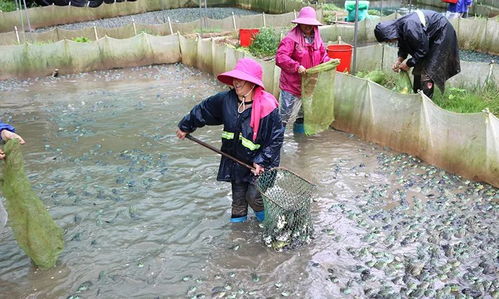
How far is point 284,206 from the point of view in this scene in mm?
4258

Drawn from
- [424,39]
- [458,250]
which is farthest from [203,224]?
[424,39]

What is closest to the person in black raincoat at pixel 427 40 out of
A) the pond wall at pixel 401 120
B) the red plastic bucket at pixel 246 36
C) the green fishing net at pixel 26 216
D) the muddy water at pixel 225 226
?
the pond wall at pixel 401 120

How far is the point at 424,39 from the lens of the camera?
609 cm

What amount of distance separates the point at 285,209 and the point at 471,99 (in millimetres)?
4031

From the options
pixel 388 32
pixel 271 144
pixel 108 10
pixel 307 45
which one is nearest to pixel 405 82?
pixel 388 32

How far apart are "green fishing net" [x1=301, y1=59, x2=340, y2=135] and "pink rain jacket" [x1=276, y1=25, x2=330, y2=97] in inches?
6.7

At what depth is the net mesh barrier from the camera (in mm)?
4227

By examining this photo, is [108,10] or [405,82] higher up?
[108,10]

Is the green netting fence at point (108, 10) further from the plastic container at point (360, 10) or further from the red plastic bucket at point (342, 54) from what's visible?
the red plastic bucket at point (342, 54)

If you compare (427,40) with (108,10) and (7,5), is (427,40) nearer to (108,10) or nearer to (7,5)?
(108,10)

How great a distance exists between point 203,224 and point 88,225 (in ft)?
4.01

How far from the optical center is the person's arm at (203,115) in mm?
4316

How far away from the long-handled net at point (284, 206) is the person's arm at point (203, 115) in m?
0.10

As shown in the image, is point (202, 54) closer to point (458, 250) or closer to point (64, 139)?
point (64, 139)
